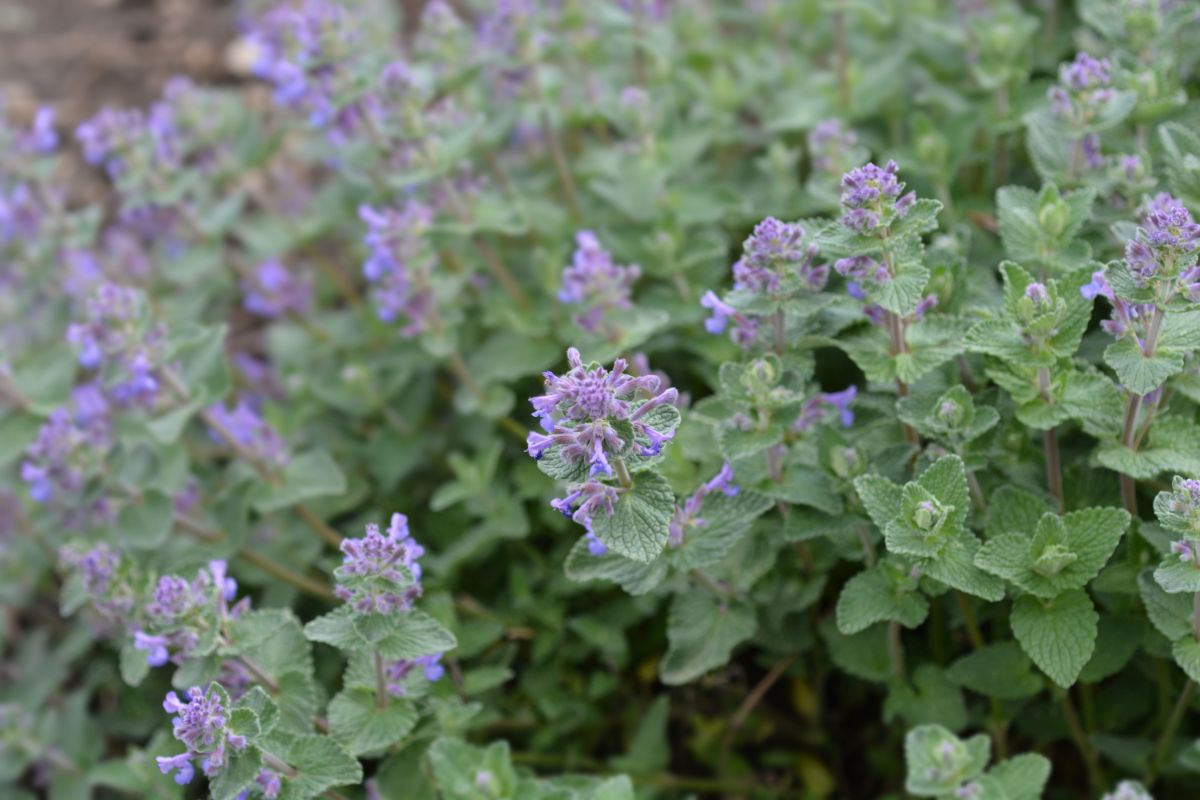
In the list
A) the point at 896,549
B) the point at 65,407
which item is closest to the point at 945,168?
the point at 896,549

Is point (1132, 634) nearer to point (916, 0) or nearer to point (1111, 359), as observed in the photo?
point (1111, 359)

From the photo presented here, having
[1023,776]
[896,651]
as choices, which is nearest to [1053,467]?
[896,651]

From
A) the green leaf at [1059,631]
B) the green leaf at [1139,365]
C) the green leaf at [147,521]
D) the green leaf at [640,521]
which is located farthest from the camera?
the green leaf at [147,521]

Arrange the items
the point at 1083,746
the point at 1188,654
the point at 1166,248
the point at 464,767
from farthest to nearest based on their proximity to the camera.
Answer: the point at 1083,746 < the point at 464,767 < the point at 1188,654 < the point at 1166,248

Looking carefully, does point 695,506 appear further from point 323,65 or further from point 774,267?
point 323,65

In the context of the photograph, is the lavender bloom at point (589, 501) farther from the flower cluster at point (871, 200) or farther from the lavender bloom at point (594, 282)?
the lavender bloom at point (594, 282)

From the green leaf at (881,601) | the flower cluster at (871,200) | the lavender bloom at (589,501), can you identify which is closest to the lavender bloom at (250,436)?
the lavender bloom at (589,501)

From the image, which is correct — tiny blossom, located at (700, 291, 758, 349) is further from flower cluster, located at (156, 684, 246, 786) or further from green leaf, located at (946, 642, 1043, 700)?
flower cluster, located at (156, 684, 246, 786)
